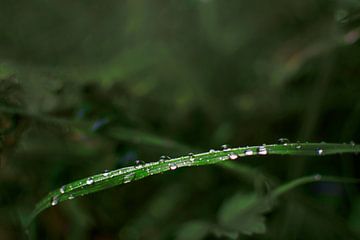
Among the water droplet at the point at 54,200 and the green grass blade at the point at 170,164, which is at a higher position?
the water droplet at the point at 54,200

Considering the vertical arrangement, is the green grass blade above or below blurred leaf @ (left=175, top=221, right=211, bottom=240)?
below

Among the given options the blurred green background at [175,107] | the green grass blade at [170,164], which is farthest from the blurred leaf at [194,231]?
the green grass blade at [170,164]

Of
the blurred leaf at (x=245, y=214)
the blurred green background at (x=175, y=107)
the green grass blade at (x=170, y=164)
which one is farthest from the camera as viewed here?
the blurred green background at (x=175, y=107)

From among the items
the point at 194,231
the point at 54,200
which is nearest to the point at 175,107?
the point at 194,231

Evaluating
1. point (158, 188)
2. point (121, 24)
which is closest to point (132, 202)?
point (158, 188)

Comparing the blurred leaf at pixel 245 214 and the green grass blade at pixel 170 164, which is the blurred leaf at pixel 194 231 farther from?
the green grass blade at pixel 170 164

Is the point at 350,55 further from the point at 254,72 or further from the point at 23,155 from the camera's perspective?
the point at 23,155

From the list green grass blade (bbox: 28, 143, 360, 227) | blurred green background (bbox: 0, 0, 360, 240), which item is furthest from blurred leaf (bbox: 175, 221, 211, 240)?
green grass blade (bbox: 28, 143, 360, 227)

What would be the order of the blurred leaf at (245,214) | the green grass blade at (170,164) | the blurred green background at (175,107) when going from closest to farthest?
the green grass blade at (170,164)
the blurred leaf at (245,214)
the blurred green background at (175,107)

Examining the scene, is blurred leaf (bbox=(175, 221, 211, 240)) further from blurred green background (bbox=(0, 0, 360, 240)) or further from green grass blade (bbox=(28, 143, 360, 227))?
green grass blade (bbox=(28, 143, 360, 227))

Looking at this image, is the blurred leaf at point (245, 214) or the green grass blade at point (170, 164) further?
the blurred leaf at point (245, 214)
